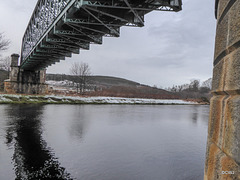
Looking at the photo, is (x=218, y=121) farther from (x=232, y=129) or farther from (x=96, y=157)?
(x=96, y=157)

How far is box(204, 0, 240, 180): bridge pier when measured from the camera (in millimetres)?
1312

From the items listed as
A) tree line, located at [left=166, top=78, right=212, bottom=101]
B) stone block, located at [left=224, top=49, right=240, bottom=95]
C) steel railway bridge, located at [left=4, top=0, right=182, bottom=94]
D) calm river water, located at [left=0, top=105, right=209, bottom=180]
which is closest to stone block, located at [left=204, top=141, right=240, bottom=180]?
stone block, located at [left=224, top=49, right=240, bottom=95]

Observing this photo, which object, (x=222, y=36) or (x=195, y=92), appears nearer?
(x=222, y=36)

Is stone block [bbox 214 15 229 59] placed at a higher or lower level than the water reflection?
higher

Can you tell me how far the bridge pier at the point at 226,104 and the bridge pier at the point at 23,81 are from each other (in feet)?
123

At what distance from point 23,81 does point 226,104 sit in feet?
128

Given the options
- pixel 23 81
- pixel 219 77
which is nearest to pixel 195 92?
pixel 23 81

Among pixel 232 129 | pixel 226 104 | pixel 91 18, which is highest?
pixel 91 18

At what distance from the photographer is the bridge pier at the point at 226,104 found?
1.31m

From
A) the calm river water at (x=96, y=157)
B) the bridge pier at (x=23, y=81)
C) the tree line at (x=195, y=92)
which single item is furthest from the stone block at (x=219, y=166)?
the tree line at (x=195, y=92)

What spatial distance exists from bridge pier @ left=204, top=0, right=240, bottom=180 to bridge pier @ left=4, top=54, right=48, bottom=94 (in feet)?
123

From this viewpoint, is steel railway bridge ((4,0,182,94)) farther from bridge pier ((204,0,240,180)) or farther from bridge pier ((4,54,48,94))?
bridge pier ((4,54,48,94))

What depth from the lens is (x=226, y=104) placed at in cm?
145

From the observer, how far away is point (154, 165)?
5.57 meters
